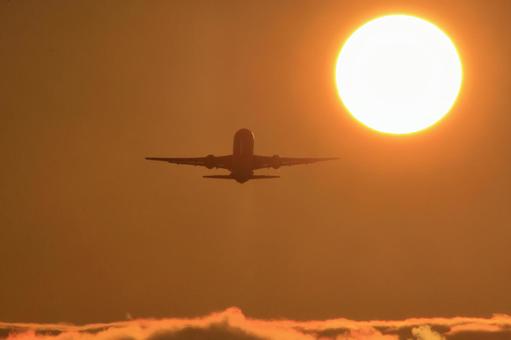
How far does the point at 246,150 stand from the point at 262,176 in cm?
628

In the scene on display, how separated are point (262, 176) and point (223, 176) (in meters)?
7.86

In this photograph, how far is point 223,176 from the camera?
655 ft

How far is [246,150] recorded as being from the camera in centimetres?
19988

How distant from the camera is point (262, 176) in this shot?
198000 mm

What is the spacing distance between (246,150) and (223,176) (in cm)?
683
